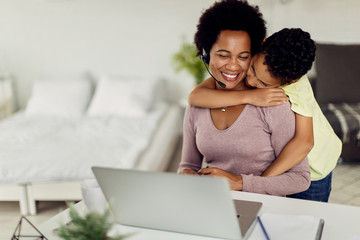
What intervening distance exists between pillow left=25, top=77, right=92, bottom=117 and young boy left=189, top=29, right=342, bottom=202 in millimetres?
2174

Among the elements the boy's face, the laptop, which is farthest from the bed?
the laptop

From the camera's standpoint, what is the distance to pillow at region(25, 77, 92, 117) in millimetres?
3209

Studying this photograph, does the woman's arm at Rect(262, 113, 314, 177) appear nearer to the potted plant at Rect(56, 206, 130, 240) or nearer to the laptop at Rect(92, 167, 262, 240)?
the laptop at Rect(92, 167, 262, 240)

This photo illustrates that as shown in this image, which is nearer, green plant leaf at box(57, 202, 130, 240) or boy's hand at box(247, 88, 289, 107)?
green plant leaf at box(57, 202, 130, 240)

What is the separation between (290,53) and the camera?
3.44 feet

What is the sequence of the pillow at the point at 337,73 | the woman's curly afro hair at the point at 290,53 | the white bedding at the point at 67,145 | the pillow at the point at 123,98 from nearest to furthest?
the woman's curly afro hair at the point at 290,53 → the pillow at the point at 337,73 → the white bedding at the point at 67,145 → the pillow at the point at 123,98

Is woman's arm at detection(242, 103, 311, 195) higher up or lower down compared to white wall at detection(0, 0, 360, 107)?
lower down

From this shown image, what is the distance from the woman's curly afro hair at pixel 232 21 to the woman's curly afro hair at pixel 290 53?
0.26ft

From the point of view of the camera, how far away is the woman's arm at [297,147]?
3.47 feet

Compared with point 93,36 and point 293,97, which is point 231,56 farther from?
point 93,36

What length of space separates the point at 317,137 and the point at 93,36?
2.71 meters

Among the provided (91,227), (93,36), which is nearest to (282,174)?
(91,227)

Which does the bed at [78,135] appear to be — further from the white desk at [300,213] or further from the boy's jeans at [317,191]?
the white desk at [300,213]

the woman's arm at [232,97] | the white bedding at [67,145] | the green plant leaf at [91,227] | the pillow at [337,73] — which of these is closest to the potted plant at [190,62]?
the white bedding at [67,145]
